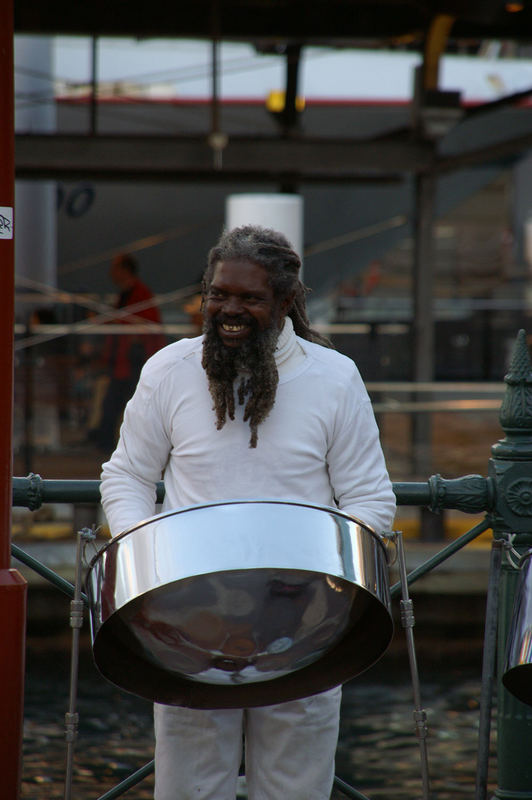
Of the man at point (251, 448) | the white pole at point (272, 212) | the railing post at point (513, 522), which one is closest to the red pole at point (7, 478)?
the man at point (251, 448)

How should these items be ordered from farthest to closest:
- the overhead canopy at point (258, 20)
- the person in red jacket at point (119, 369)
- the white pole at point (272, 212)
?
the overhead canopy at point (258, 20)
the white pole at point (272, 212)
the person in red jacket at point (119, 369)

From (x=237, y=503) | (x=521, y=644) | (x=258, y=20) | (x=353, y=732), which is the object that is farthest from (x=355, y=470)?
(x=258, y=20)

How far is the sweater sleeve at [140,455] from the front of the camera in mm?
1803

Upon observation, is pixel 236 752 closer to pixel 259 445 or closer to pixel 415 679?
pixel 415 679

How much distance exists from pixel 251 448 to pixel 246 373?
0.11 meters

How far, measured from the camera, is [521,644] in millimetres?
1822

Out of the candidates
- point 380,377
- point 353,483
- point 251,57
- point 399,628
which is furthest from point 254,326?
point 251,57

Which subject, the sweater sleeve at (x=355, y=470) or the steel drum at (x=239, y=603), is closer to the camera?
the steel drum at (x=239, y=603)

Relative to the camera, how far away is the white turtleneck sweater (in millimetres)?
1768

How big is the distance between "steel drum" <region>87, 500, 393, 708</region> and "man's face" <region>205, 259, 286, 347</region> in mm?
277

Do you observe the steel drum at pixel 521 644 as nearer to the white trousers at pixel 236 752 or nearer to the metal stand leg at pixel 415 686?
the metal stand leg at pixel 415 686

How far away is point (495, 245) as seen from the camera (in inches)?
478

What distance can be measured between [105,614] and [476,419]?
4.46 metres

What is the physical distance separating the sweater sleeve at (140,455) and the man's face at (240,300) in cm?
16
